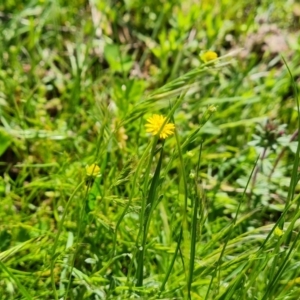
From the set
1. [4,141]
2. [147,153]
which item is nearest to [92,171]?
[147,153]

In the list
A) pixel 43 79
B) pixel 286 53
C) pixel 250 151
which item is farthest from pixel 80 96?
pixel 286 53

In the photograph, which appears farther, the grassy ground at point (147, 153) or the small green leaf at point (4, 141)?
the small green leaf at point (4, 141)

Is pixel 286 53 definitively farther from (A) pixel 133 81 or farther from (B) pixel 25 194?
(B) pixel 25 194

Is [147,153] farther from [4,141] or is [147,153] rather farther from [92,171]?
[4,141]

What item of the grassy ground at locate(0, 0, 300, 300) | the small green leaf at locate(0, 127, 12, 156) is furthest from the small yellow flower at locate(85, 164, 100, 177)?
the small green leaf at locate(0, 127, 12, 156)

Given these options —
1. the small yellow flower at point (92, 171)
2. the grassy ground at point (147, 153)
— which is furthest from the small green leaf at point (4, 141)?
the small yellow flower at point (92, 171)

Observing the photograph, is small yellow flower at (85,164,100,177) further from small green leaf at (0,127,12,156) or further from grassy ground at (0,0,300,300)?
small green leaf at (0,127,12,156)

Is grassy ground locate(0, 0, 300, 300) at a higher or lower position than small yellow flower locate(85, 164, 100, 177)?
lower

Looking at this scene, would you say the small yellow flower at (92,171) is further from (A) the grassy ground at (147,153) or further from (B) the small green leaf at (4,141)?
(B) the small green leaf at (4,141)
